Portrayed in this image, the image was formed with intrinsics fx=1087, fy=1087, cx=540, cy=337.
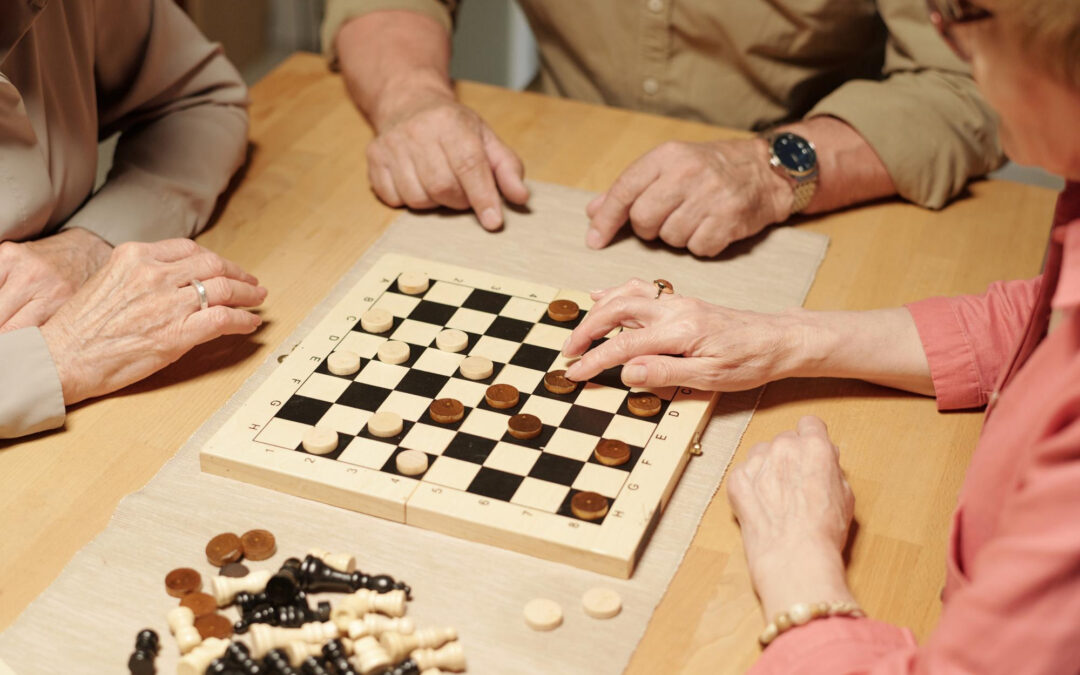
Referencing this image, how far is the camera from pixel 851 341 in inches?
58.9

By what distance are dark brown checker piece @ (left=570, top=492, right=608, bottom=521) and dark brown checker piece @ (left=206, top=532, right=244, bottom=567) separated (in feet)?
1.25

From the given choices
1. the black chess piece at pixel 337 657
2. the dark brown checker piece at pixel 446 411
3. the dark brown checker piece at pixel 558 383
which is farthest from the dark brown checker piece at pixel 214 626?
the dark brown checker piece at pixel 558 383

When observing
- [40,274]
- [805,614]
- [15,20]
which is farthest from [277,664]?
[15,20]

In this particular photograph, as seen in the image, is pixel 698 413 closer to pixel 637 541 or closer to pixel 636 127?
pixel 637 541

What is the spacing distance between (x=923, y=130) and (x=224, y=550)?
145 cm

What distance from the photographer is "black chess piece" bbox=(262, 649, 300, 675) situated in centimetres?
109

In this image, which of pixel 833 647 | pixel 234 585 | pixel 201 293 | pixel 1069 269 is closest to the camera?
pixel 1069 269

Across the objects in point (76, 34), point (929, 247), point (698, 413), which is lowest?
point (929, 247)

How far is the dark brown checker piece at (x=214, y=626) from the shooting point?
113 cm

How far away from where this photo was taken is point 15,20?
1.52 m

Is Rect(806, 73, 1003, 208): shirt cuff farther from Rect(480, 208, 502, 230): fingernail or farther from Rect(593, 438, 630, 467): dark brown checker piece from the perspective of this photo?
Rect(593, 438, 630, 467): dark brown checker piece

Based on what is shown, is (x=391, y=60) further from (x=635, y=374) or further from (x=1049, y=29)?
(x=1049, y=29)

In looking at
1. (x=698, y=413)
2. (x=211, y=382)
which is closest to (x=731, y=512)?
(x=698, y=413)

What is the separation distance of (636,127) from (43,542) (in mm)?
1420
